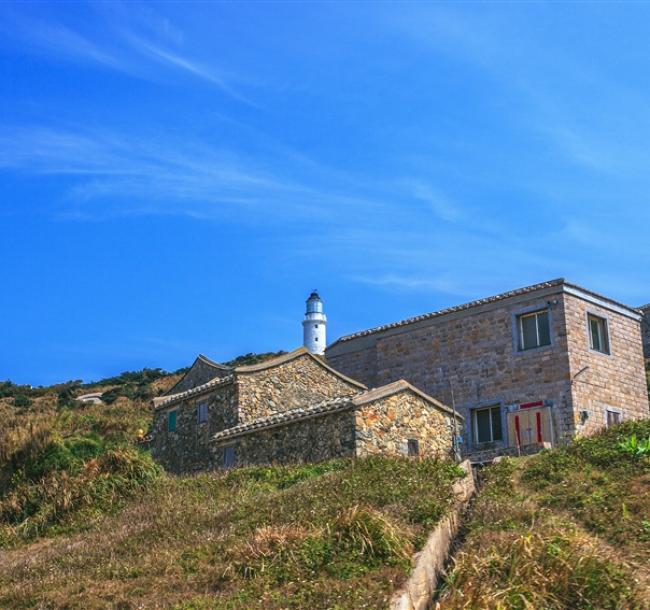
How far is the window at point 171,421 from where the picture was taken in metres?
31.8

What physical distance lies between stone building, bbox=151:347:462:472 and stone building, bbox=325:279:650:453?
2655mm

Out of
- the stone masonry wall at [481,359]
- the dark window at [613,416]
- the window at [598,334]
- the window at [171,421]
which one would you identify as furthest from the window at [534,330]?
the window at [171,421]

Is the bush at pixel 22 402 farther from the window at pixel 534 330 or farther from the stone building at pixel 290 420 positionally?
the window at pixel 534 330

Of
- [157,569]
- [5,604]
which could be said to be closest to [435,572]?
[157,569]

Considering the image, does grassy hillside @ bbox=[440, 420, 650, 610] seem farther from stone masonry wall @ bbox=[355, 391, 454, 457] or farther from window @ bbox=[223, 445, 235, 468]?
window @ bbox=[223, 445, 235, 468]

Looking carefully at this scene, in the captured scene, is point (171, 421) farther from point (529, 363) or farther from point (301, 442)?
point (529, 363)

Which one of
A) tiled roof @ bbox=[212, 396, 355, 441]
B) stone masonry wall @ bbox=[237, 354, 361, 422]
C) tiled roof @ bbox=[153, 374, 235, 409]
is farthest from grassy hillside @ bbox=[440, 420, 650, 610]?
tiled roof @ bbox=[153, 374, 235, 409]

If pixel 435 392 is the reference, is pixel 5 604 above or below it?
below

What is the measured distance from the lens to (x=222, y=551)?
50.4 feet

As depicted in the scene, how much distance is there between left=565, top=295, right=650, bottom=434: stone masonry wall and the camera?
94.5 ft

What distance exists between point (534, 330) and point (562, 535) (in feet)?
53.4

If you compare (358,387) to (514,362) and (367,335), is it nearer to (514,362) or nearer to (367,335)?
(367,335)

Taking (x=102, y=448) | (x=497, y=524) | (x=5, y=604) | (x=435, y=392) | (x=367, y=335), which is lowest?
(x=5, y=604)

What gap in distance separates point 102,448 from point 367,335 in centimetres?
1171
